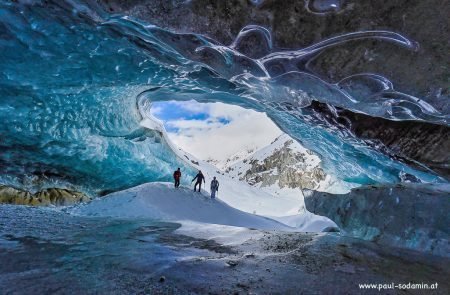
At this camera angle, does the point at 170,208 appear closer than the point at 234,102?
No

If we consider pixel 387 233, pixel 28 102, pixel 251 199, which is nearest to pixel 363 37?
pixel 387 233

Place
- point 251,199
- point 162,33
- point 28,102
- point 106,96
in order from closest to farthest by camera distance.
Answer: point 162,33 < point 28,102 < point 106,96 < point 251,199

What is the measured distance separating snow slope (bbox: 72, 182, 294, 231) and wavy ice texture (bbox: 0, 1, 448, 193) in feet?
8.86

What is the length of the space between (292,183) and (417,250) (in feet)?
188

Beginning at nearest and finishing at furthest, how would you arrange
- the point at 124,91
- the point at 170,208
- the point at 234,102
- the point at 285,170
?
the point at 124,91 → the point at 234,102 → the point at 170,208 → the point at 285,170

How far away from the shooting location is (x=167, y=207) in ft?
36.6

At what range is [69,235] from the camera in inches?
197

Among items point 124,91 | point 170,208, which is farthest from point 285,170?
point 124,91

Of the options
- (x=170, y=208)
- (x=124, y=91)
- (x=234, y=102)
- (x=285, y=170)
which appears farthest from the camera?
(x=285, y=170)

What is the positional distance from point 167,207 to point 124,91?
4642mm

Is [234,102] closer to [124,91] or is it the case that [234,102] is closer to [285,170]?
[124,91]

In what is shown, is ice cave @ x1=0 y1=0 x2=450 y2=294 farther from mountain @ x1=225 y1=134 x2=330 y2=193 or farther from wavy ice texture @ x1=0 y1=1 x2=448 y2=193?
mountain @ x1=225 y1=134 x2=330 y2=193

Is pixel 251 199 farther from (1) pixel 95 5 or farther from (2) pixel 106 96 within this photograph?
(1) pixel 95 5

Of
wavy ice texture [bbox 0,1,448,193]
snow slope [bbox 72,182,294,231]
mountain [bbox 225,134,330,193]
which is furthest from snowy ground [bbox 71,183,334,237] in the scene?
mountain [bbox 225,134,330,193]
